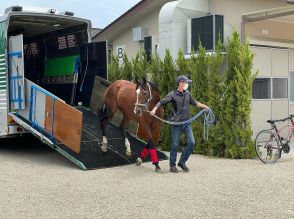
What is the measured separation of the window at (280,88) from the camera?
46.9 ft

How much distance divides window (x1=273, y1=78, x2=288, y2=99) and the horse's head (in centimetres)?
614

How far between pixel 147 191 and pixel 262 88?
744 centimetres

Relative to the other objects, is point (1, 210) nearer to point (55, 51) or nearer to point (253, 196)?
point (253, 196)

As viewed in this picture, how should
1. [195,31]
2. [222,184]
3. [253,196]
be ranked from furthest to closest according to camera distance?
[195,31] → [222,184] → [253,196]

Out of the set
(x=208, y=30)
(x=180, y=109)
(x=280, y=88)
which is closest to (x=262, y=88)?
(x=280, y=88)

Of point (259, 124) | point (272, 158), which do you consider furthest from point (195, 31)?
point (272, 158)

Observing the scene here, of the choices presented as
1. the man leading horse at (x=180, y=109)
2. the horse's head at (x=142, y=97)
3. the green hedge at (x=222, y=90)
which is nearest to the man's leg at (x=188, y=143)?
the man leading horse at (x=180, y=109)

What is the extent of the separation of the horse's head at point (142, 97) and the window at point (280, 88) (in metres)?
6.14

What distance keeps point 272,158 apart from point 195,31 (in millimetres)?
4366

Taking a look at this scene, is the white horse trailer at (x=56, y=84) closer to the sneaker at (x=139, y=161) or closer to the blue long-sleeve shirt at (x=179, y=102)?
the sneaker at (x=139, y=161)

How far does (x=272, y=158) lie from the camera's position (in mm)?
10516

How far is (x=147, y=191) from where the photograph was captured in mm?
7656

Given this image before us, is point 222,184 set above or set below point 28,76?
below

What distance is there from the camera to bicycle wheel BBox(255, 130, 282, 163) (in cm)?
1041
